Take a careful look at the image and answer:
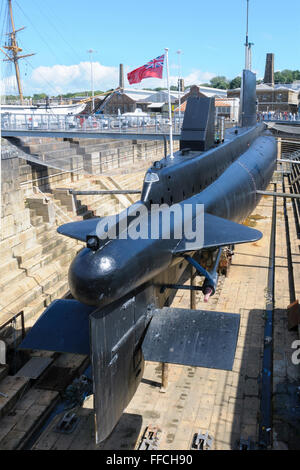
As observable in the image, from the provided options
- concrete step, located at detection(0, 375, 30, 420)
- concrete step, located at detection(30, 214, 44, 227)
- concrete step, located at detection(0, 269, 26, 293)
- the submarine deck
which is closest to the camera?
the submarine deck

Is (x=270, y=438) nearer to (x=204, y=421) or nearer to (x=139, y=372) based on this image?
(x=204, y=421)

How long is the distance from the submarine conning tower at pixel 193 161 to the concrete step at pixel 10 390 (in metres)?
5.55

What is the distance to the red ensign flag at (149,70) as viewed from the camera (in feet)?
52.3

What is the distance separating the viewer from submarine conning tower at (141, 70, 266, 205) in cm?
1020

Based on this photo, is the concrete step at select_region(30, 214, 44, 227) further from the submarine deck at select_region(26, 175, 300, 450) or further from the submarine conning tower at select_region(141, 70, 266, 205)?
the submarine deck at select_region(26, 175, 300, 450)

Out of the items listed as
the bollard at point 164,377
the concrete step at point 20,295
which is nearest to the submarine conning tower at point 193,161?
the bollard at point 164,377

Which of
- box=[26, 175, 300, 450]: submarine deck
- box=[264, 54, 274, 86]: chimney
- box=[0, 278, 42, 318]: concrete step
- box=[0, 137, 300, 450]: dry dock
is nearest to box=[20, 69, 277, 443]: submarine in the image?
box=[26, 175, 300, 450]: submarine deck

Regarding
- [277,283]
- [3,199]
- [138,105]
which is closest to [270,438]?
[277,283]

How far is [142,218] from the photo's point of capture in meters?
9.09

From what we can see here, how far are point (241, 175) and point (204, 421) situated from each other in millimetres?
10392

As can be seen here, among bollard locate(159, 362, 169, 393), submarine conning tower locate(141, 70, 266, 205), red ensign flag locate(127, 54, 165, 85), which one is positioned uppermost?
red ensign flag locate(127, 54, 165, 85)

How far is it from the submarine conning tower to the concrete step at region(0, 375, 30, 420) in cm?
555

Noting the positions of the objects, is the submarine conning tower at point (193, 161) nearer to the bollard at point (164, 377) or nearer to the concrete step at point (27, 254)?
the bollard at point (164, 377)

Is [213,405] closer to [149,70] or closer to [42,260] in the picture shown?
[42,260]
